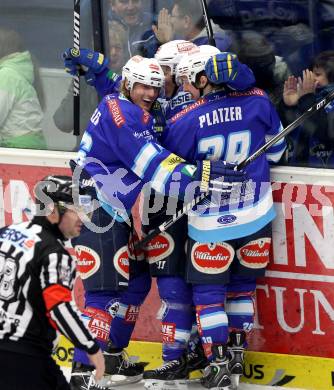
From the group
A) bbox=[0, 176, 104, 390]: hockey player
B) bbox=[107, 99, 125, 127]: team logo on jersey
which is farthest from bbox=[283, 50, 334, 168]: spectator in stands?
bbox=[0, 176, 104, 390]: hockey player

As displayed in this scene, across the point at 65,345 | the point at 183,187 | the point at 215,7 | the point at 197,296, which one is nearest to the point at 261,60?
the point at 215,7

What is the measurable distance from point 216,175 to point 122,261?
0.69 m

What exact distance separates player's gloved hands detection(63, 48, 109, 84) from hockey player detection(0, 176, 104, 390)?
149 cm

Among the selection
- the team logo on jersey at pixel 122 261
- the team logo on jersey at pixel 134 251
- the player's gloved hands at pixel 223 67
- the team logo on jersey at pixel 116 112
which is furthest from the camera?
the team logo on jersey at pixel 134 251

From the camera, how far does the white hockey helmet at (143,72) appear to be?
6773 millimetres

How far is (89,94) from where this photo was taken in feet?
24.3

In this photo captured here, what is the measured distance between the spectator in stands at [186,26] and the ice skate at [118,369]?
1627 millimetres

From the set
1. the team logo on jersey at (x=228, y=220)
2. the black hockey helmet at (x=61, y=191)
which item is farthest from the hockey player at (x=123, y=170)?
the black hockey helmet at (x=61, y=191)

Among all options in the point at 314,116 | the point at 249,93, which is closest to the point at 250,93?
the point at 249,93

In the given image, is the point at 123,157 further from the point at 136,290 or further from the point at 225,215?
the point at 136,290

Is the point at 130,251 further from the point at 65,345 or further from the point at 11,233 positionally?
the point at 11,233

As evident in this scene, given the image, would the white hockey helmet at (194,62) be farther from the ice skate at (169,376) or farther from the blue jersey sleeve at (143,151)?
the ice skate at (169,376)

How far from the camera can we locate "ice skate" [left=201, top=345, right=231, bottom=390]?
686 cm

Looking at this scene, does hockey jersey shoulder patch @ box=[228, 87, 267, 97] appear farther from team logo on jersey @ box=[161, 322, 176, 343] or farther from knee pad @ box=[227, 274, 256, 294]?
team logo on jersey @ box=[161, 322, 176, 343]
